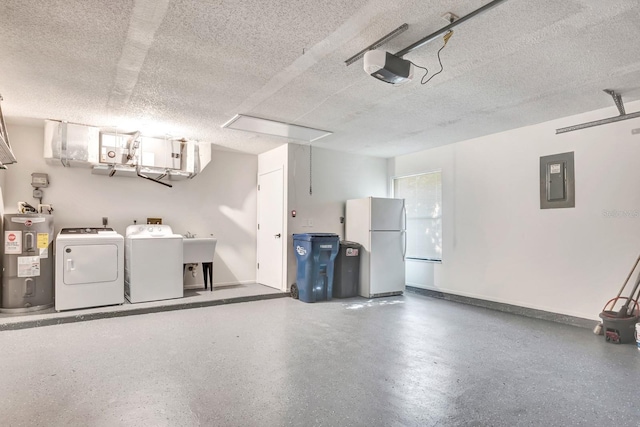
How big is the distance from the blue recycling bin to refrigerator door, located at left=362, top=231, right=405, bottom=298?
68cm

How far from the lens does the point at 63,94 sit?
3.83m

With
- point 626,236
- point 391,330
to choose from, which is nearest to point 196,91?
point 391,330

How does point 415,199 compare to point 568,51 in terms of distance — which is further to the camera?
point 415,199

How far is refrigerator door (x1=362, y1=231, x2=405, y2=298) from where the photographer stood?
19.2ft

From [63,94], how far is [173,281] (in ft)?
9.14

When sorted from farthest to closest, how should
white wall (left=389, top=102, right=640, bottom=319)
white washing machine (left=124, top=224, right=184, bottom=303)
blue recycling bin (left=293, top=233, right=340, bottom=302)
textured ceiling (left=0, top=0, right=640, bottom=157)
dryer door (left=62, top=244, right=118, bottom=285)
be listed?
1. blue recycling bin (left=293, top=233, right=340, bottom=302)
2. white washing machine (left=124, top=224, right=184, bottom=303)
3. dryer door (left=62, top=244, right=118, bottom=285)
4. white wall (left=389, top=102, right=640, bottom=319)
5. textured ceiling (left=0, top=0, right=640, bottom=157)

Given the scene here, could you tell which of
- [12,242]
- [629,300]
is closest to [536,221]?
[629,300]

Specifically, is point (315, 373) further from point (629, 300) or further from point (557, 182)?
point (557, 182)

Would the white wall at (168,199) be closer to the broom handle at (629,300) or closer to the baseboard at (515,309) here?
the baseboard at (515,309)

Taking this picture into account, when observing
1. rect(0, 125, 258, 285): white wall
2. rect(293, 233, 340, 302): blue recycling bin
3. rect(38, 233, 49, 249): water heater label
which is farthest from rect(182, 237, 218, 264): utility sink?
rect(38, 233, 49, 249): water heater label

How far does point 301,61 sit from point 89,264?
3849 millimetres

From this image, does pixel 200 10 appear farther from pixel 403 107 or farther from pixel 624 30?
pixel 624 30

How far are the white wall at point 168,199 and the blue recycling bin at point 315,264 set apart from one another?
1546 millimetres

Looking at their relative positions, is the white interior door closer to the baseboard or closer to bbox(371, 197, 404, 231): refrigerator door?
bbox(371, 197, 404, 231): refrigerator door
